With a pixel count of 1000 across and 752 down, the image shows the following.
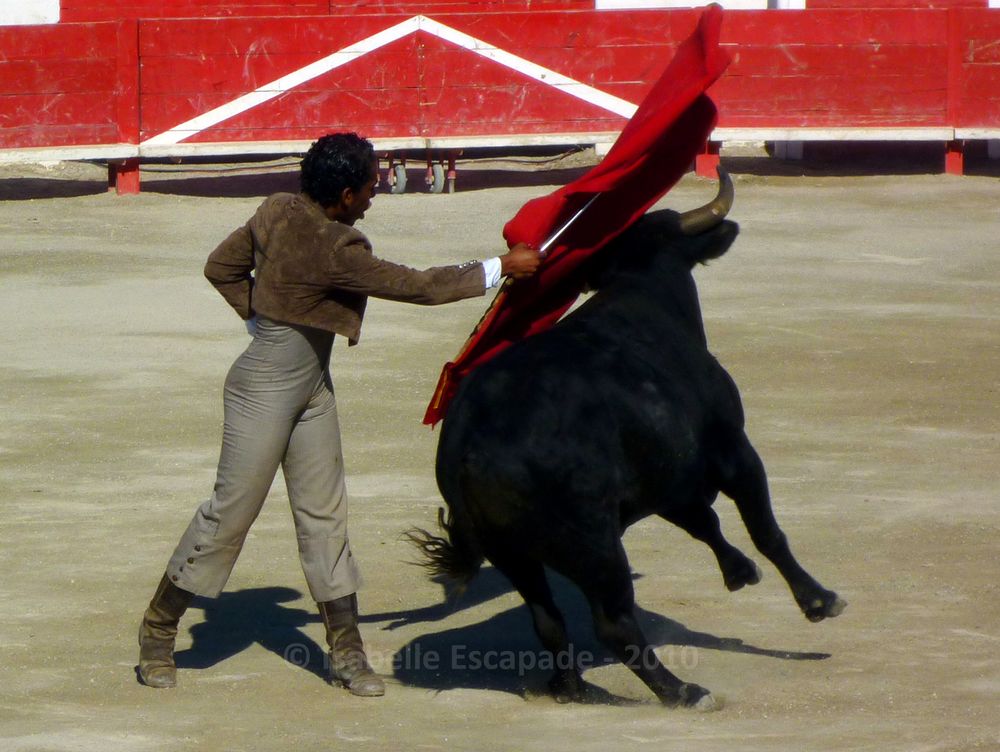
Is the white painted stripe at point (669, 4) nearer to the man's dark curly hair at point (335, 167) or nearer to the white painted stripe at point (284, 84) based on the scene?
the white painted stripe at point (284, 84)

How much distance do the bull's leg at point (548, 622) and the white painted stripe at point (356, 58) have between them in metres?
10.8

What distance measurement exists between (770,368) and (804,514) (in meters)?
2.50

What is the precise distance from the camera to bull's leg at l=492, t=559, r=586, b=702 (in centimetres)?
424

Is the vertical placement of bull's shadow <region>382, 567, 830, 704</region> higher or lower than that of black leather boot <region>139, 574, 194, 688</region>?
lower

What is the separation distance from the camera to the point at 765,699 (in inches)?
169

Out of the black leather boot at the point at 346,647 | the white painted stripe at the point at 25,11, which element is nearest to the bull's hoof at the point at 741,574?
the black leather boot at the point at 346,647

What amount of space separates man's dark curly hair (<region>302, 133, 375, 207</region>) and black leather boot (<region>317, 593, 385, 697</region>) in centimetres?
103

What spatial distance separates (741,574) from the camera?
15.6ft

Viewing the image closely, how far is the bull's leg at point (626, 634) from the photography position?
160 inches

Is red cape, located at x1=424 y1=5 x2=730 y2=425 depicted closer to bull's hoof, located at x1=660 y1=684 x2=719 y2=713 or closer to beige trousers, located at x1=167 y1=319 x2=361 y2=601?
beige trousers, located at x1=167 y1=319 x2=361 y2=601

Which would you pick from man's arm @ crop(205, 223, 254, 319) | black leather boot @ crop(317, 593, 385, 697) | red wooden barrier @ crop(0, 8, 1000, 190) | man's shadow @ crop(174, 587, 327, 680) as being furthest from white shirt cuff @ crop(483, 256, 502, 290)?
red wooden barrier @ crop(0, 8, 1000, 190)

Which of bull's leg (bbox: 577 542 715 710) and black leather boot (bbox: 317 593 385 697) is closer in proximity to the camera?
bull's leg (bbox: 577 542 715 710)

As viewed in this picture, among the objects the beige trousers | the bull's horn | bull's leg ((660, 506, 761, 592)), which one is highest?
the bull's horn

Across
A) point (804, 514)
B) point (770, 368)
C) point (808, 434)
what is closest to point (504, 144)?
point (770, 368)
